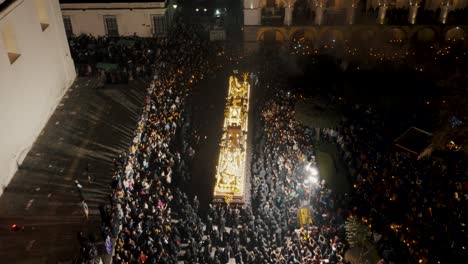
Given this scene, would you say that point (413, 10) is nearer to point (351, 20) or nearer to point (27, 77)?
point (351, 20)

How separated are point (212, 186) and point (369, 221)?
23.3 feet

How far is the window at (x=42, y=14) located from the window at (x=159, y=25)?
368 inches

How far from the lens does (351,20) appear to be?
33438 millimetres

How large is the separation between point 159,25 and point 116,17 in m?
2.94

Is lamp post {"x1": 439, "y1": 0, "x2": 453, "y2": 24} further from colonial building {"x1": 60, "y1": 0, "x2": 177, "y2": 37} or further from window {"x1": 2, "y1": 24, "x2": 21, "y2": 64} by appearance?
window {"x1": 2, "y1": 24, "x2": 21, "y2": 64}

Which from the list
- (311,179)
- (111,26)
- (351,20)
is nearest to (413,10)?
(351,20)

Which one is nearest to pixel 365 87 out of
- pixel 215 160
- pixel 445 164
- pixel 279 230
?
pixel 445 164

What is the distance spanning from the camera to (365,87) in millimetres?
27859

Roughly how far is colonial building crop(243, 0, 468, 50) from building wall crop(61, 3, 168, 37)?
6631 mm

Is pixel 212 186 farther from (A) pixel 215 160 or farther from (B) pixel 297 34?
(B) pixel 297 34

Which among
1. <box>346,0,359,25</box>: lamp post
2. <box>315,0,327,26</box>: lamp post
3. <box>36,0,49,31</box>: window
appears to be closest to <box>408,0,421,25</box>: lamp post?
<box>346,0,359,25</box>: lamp post

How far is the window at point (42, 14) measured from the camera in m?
24.7

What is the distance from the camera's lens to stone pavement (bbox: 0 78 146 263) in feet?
59.0

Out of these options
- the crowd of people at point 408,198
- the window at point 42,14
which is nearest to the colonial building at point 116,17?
the window at point 42,14
